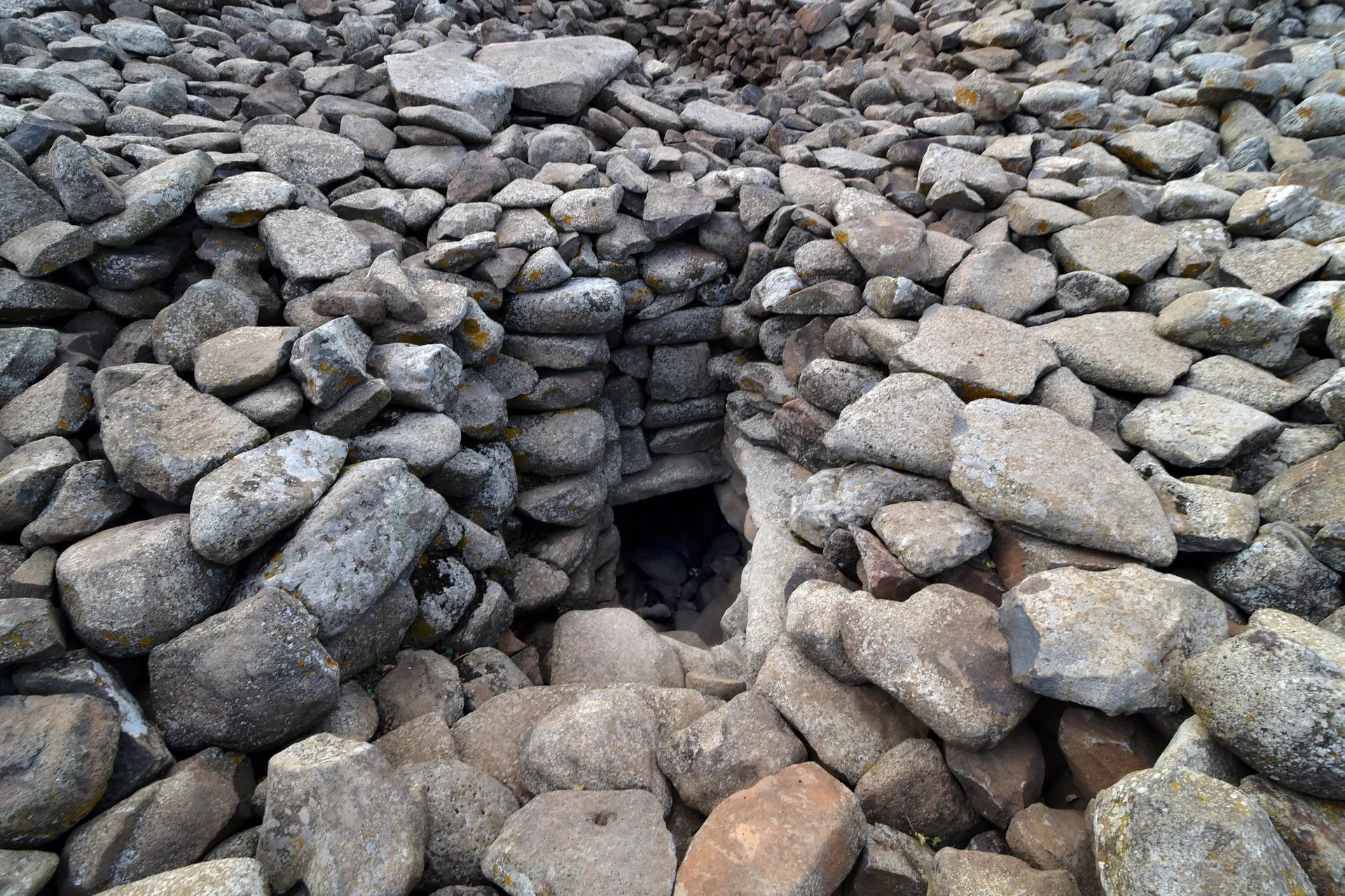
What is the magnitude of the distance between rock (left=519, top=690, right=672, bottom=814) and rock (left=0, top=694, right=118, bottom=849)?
1.82 m

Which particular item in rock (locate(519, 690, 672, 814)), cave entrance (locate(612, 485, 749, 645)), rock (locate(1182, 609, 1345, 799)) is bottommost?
cave entrance (locate(612, 485, 749, 645))

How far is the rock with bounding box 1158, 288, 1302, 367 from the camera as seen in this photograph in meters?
4.51

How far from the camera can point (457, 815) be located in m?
3.52

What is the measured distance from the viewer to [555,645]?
552 centimetres

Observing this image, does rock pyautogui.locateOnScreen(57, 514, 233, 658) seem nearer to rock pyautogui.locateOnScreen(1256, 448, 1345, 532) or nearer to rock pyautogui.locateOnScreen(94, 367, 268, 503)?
rock pyautogui.locateOnScreen(94, 367, 268, 503)

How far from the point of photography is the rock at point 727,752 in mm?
3598

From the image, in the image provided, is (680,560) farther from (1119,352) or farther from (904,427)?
(1119,352)

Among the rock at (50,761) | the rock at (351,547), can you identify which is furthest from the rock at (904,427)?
the rock at (50,761)

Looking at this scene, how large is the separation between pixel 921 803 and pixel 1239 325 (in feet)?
11.5

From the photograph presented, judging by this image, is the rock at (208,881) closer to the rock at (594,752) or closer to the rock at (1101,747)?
the rock at (594,752)

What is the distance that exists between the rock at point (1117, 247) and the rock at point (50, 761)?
6.41 m

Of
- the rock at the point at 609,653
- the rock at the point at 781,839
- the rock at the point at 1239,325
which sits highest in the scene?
the rock at the point at 1239,325

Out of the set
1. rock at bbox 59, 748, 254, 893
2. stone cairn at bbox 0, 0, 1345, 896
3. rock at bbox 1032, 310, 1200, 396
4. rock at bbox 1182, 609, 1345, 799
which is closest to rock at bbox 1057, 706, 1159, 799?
stone cairn at bbox 0, 0, 1345, 896

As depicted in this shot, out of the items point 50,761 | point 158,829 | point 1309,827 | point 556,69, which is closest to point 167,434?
point 50,761
